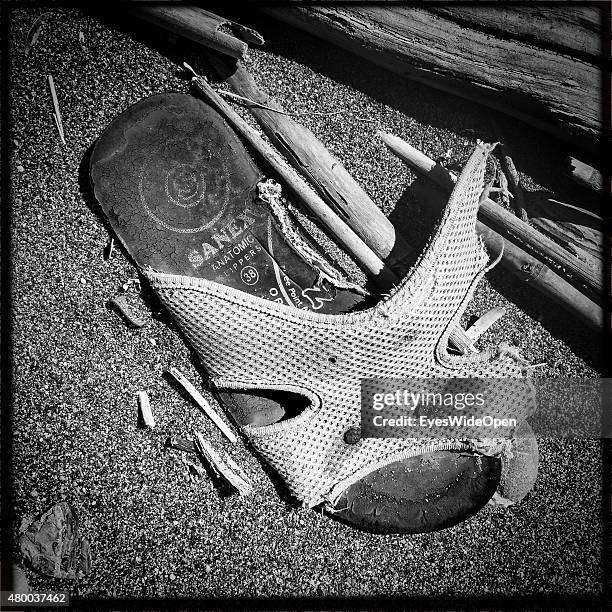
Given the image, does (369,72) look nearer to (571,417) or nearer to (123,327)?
(123,327)

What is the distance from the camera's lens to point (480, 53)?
1087 millimetres

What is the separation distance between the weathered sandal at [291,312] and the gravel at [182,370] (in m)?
0.08

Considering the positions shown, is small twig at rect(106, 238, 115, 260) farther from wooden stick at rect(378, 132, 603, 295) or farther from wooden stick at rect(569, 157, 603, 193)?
wooden stick at rect(569, 157, 603, 193)

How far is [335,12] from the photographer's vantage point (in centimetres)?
107

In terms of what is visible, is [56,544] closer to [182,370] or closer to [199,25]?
[182,370]

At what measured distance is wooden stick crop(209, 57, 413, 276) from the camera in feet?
3.72

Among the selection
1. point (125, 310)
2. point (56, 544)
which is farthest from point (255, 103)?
point (56, 544)

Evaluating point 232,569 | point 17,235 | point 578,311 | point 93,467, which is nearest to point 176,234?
point 17,235

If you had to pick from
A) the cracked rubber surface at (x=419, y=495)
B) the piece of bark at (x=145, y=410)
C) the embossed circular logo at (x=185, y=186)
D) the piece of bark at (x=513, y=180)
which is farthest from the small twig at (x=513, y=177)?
the piece of bark at (x=145, y=410)

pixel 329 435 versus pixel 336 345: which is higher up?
pixel 336 345

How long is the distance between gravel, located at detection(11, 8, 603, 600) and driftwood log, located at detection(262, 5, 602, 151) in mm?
86

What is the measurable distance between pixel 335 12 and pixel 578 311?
887mm

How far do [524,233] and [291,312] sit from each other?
1.91 ft

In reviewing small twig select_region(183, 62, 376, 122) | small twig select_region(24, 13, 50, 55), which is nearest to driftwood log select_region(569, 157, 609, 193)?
small twig select_region(183, 62, 376, 122)
